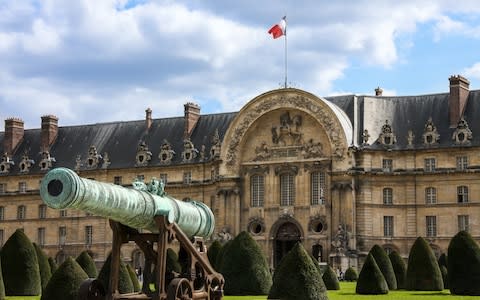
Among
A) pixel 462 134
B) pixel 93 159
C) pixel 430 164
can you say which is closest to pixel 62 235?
pixel 93 159

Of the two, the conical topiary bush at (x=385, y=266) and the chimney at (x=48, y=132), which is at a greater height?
the chimney at (x=48, y=132)

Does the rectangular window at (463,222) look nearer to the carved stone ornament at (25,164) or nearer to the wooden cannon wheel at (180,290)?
the carved stone ornament at (25,164)

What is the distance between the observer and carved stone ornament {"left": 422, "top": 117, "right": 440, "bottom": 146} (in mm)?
57250

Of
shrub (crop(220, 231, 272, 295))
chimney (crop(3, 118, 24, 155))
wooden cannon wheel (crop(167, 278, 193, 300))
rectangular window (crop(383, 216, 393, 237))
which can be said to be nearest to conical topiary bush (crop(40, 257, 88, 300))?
wooden cannon wheel (crop(167, 278, 193, 300))

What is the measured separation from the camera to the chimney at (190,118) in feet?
220

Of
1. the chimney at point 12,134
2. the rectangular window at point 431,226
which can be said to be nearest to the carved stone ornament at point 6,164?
the chimney at point 12,134

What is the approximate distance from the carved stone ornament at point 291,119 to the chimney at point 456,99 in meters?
7.57

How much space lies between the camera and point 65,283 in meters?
25.1

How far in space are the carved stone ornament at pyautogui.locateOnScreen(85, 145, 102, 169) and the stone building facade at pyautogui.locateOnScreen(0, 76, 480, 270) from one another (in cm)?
502

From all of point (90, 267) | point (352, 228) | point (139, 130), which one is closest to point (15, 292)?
point (90, 267)

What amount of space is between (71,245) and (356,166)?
24568 millimetres

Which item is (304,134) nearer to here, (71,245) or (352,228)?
(352,228)

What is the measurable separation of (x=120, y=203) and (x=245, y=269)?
15894mm

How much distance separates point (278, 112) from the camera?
5991cm
